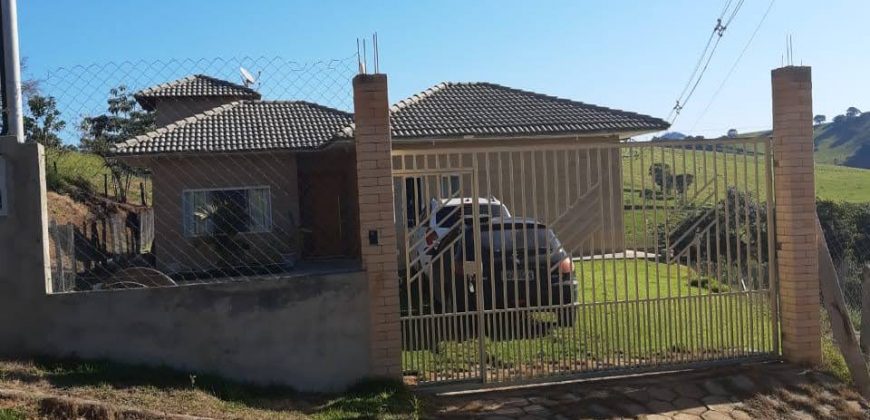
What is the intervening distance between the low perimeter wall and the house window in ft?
39.3

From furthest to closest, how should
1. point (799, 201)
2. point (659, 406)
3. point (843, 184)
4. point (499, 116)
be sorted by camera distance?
point (843, 184) < point (499, 116) < point (799, 201) < point (659, 406)

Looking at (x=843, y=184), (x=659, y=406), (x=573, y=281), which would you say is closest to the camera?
(x=659, y=406)

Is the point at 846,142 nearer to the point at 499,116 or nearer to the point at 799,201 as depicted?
the point at 499,116

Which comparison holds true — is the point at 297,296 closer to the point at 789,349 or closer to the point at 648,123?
the point at 789,349

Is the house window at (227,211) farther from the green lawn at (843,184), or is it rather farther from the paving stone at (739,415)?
the green lawn at (843,184)

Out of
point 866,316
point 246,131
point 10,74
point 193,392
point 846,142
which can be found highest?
point 846,142

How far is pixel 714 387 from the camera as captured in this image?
627 centimetres

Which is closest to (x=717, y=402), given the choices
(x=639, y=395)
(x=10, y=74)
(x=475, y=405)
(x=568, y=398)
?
(x=639, y=395)

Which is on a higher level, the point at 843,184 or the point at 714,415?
the point at 843,184

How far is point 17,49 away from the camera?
5.88m

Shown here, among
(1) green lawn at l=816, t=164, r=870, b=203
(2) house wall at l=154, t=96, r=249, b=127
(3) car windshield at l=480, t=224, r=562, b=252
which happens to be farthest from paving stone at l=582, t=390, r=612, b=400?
(1) green lawn at l=816, t=164, r=870, b=203

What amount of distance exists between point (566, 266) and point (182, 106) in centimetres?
1901

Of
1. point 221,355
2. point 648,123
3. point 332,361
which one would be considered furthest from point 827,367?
point 648,123

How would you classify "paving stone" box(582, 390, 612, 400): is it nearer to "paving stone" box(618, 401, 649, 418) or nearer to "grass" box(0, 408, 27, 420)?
"paving stone" box(618, 401, 649, 418)
